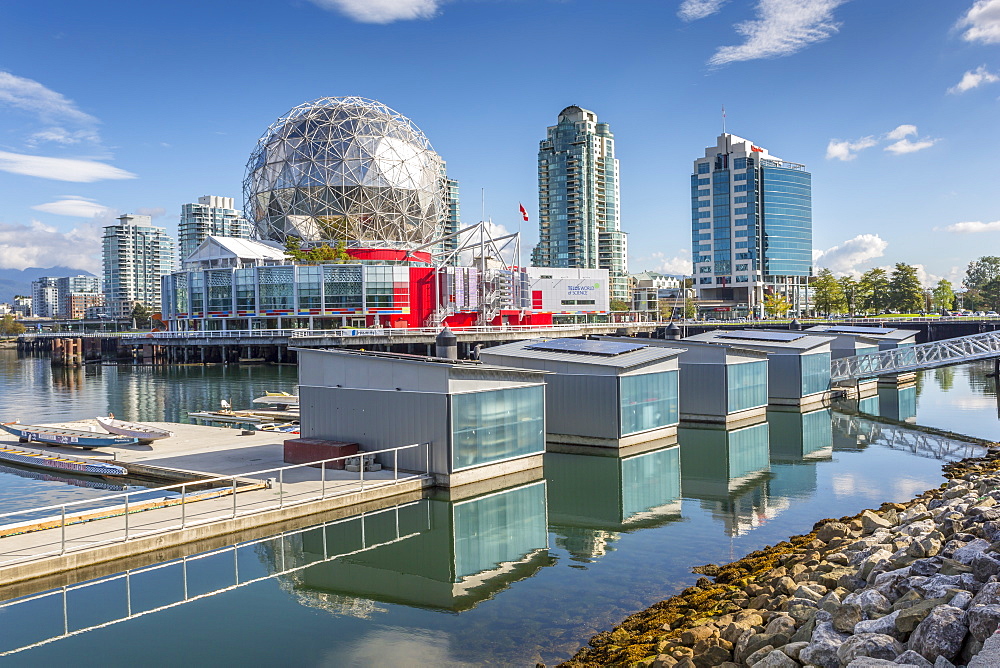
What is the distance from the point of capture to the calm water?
618 inches

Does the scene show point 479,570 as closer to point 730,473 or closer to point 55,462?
point 730,473

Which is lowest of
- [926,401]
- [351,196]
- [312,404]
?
[926,401]

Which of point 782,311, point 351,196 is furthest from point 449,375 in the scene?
point 782,311

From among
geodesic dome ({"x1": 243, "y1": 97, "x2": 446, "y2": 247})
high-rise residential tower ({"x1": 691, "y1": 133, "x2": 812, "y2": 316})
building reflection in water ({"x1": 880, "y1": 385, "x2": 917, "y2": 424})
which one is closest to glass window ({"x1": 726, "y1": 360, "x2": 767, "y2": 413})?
building reflection in water ({"x1": 880, "y1": 385, "x2": 917, "y2": 424})

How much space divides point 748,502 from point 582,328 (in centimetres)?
9665

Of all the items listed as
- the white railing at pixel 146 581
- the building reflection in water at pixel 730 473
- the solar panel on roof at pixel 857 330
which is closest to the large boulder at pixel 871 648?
the building reflection in water at pixel 730 473

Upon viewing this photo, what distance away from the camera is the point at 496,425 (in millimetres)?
28547

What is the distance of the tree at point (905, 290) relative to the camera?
151 m

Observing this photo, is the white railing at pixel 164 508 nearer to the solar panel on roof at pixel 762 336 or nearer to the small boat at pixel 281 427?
the small boat at pixel 281 427

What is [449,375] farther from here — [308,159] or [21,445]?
[308,159]

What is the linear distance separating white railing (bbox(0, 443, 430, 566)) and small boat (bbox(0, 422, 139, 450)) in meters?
Result: 8.33

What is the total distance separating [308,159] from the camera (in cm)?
11688

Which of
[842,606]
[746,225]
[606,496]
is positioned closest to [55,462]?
[606,496]

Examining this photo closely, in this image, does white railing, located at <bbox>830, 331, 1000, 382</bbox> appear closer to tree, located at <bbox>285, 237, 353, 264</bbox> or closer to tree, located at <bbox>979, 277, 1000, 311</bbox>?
tree, located at <bbox>285, 237, 353, 264</bbox>
